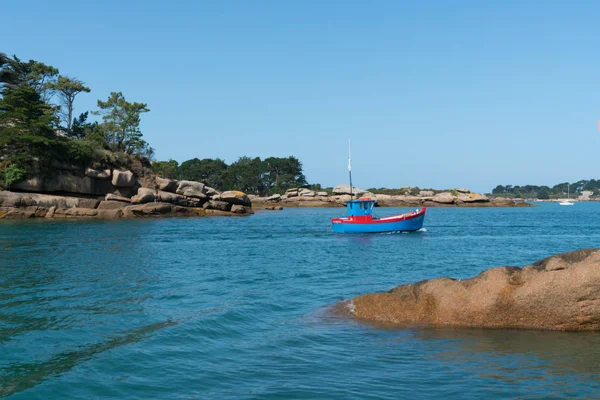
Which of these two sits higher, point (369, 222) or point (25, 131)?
point (25, 131)

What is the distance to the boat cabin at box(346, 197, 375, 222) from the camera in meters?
46.7

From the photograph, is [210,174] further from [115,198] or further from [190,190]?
[115,198]

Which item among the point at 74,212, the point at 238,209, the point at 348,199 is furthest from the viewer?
the point at 348,199

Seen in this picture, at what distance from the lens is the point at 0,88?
66.9 metres

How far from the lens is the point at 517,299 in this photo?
11.2 m

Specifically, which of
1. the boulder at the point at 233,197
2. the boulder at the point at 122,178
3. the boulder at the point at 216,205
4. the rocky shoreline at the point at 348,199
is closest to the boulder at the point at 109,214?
the boulder at the point at 122,178

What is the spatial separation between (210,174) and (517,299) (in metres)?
121

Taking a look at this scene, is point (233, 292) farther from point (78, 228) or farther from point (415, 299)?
point (78, 228)

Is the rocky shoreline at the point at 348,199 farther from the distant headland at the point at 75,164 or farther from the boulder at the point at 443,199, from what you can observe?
the distant headland at the point at 75,164

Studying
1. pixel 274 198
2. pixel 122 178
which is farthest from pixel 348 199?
pixel 122 178

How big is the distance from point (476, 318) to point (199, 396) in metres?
6.63

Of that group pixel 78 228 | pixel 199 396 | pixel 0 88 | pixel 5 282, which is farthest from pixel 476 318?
pixel 0 88

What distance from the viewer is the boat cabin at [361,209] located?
153ft

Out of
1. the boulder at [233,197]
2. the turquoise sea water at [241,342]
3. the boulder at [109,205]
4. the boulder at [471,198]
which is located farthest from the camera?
the boulder at [471,198]
